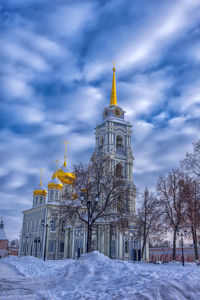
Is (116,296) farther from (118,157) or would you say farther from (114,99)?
(114,99)

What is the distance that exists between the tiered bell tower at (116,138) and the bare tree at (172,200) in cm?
1946

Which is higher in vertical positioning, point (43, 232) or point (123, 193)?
point (123, 193)

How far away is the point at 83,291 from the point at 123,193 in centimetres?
1815

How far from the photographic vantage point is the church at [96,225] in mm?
40469

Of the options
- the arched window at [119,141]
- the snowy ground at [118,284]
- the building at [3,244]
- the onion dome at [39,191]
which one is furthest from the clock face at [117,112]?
the snowy ground at [118,284]

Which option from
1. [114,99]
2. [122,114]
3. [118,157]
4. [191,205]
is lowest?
[191,205]

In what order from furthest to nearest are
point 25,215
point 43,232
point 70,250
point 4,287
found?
point 25,215
point 43,232
point 70,250
point 4,287

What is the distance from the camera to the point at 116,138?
56438 millimetres

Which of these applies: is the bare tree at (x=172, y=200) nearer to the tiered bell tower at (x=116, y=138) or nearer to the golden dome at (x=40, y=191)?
the tiered bell tower at (x=116, y=138)

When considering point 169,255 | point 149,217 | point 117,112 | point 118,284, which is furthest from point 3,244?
point 118,284

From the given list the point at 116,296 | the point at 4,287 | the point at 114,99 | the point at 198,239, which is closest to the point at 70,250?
the point at 198,239

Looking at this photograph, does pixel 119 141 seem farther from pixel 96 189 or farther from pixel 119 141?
pixel 96 189

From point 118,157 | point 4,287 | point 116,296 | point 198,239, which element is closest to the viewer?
point 116,296

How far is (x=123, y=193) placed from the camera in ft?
92.5
